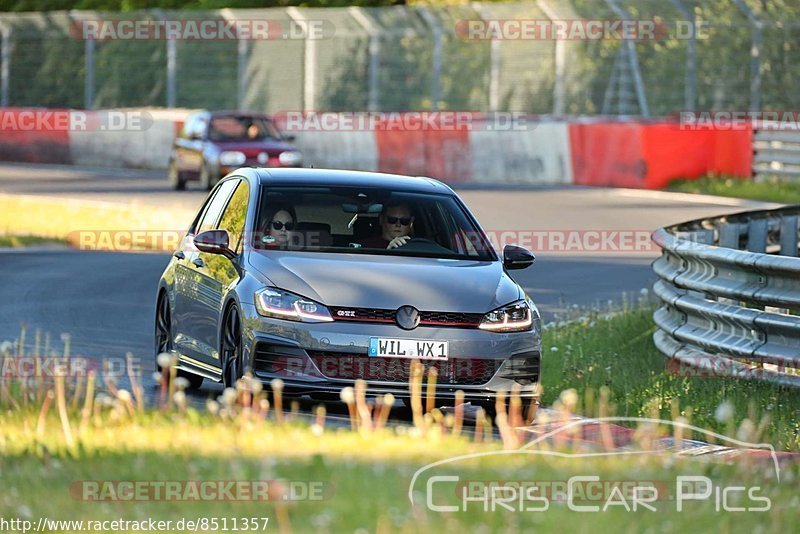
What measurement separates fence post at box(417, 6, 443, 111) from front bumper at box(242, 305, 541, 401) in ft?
96.5

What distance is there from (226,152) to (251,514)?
28015mm

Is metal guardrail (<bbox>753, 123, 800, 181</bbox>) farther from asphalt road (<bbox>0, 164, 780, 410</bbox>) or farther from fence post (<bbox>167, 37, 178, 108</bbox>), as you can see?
fence post (<bbox>167, 37, 178, 108</bbox>)

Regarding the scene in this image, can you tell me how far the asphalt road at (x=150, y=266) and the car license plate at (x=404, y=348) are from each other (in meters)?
1.85

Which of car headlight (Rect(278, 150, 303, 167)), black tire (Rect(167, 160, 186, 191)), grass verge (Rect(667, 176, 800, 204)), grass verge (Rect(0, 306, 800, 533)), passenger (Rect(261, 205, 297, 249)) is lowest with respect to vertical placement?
black tire (Rect(167, 160, 186, 191))

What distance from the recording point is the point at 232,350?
11.5m

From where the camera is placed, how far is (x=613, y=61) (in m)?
37.8

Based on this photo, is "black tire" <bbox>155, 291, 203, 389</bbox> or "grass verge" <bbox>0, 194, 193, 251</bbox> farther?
"grass verge" <bbox>0, 194, 193, 251</bbox>

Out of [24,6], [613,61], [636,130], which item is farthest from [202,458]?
[24,6]

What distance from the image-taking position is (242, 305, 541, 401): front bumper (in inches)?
431

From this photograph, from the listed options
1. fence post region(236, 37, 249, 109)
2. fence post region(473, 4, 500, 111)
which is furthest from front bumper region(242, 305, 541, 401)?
fence post region(236, 37, 249, 109)

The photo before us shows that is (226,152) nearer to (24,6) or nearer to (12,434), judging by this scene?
(12,434)

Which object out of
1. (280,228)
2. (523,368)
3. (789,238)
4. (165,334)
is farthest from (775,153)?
(523,368)

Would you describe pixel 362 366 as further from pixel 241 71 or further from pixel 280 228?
pixel 241 71

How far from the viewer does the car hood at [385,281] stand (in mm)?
11094
